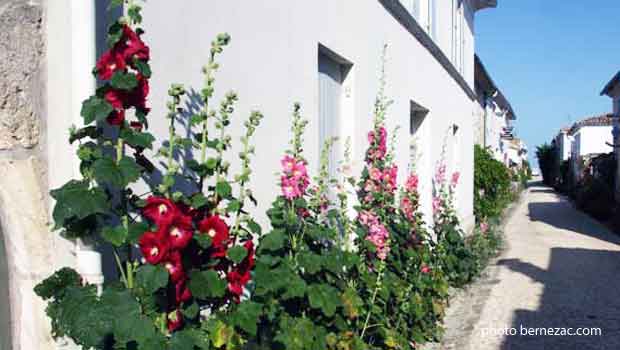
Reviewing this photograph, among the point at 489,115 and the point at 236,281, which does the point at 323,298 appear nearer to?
the point at 236,281

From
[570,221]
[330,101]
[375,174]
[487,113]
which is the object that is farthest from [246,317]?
[487,113]

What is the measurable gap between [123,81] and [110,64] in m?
0.09

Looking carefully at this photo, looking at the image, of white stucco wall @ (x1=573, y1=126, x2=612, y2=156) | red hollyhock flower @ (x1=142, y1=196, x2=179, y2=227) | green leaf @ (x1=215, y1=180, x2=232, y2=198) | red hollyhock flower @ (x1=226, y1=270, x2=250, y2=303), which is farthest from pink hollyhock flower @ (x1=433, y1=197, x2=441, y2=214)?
white stucco wall @ (x1=573, y1=126, x2=612, y2=156)

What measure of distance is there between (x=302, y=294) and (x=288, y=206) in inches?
19.8

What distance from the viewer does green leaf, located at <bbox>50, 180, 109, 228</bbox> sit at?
1.74 metres

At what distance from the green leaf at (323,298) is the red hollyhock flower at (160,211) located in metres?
1.17

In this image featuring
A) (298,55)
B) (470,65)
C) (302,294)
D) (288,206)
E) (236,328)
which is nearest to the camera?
(236,328)

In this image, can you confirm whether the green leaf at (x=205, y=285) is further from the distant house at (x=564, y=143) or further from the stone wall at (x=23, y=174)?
the distant house at (x=564, y=143)

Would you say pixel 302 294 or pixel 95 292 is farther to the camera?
pixel 302 294

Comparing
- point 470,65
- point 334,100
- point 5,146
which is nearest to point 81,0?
point 5,146

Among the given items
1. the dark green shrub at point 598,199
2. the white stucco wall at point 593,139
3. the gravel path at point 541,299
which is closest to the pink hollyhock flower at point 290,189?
the gravel path at point 541,299

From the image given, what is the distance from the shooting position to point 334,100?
198 inches

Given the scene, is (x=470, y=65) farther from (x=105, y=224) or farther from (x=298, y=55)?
(x=105, y=224)

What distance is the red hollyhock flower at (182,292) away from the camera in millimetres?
2020
